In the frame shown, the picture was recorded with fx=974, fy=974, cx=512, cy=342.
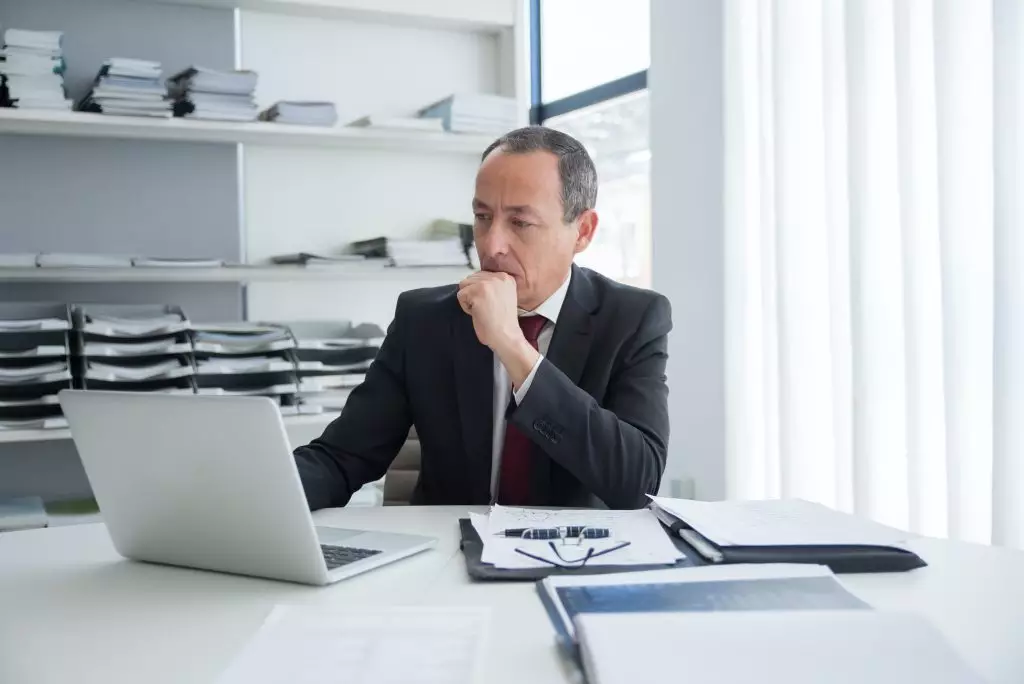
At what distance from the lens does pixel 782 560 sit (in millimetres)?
1083

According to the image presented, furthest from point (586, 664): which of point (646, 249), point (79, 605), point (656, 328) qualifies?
point (646, 249)

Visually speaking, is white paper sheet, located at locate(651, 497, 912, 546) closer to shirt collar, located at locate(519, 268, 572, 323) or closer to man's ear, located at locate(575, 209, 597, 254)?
shirt collar, located at locate(519, 268, 572, 323)

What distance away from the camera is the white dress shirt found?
170 centimetres

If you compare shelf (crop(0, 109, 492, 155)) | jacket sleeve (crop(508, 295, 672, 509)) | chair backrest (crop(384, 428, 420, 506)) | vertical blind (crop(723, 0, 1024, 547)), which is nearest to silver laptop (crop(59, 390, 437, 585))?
jacket sleeve (crop(508, 295, 672, 509))

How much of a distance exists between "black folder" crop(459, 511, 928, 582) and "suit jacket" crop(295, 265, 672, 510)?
41cm

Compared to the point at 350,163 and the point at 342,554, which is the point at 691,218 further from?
the point at 342,554

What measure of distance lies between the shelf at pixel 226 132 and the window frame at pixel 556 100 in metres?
0.50

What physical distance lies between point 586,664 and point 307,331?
232 cm

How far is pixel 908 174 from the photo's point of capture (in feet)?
6.91

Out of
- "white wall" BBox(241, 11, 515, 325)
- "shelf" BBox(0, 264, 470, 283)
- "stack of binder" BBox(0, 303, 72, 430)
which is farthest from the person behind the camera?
"white wall" BBox(241, 11, 515, 325)

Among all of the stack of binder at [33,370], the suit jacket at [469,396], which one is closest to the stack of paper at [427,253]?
the stack of binder at [33,370]

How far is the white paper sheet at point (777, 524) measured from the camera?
113cm

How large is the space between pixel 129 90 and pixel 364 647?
7.24 ft

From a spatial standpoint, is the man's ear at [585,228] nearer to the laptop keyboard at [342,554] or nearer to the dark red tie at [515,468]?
the dark red tie at [515,468]
